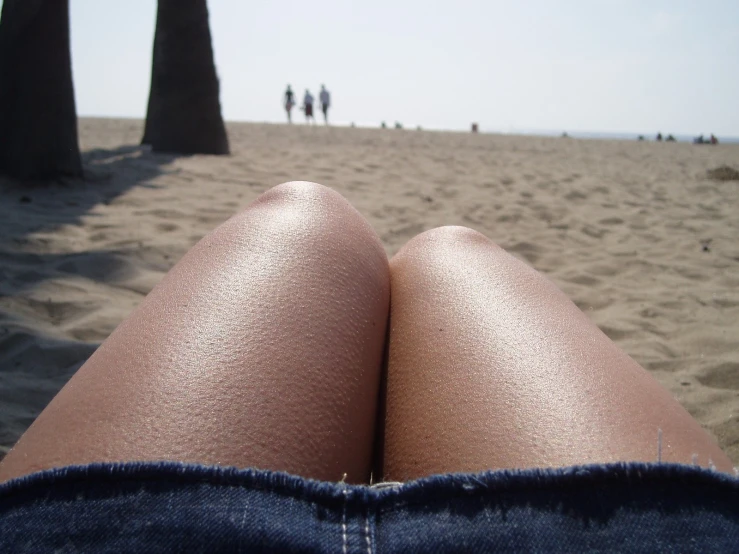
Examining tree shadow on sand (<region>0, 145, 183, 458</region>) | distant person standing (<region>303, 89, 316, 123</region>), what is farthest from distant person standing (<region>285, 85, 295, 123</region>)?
tree shadow on sand (<region>0, 145, 183, 458</region>)

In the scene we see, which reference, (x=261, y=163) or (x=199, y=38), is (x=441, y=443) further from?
(x=199, y=38)

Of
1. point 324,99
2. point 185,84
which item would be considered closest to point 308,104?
point 324,99

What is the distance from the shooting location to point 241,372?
763mm

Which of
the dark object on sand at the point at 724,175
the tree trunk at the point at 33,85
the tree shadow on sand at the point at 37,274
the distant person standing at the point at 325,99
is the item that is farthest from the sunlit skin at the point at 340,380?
the distant person standing at the point at 325,99

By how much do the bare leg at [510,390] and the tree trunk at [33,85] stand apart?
13.2 feet

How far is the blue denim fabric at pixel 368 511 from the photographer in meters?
0.50

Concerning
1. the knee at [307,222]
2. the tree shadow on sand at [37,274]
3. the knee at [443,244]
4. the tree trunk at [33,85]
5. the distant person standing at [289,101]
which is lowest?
the tree shadow on sand at [37,274]

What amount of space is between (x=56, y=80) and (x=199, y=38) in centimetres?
292

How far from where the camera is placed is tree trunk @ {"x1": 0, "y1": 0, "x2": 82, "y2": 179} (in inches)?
→ 159

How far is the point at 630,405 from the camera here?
2.55 feet

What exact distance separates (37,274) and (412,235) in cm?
208

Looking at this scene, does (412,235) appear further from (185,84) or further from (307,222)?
(185,84)

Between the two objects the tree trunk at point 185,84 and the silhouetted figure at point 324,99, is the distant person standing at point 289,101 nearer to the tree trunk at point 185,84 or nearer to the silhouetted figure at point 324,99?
the silhouetted figure at point 324,99

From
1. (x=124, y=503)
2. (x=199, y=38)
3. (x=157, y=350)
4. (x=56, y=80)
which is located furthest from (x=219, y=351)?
(x=199, y=38)
